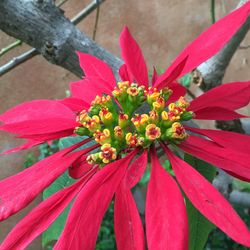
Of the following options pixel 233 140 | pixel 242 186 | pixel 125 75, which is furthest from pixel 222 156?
pixel 242 186

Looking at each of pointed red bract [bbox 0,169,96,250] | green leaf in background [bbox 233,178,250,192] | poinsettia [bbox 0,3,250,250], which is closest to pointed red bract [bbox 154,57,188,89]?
poinsettia [bbox 0,3,250,250]

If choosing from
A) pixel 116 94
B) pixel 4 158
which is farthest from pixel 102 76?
pixel 4 158

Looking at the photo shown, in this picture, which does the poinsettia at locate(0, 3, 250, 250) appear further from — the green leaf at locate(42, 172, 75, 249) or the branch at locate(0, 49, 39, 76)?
the branch at locate(0, 49, 39, 76)

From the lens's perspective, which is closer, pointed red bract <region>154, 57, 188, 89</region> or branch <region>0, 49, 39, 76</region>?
pointed red bract <region>154, 57, 188, 89</region>

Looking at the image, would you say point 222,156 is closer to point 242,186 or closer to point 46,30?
point 46,30

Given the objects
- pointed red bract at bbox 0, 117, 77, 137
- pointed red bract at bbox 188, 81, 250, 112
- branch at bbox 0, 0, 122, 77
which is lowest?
pointed red bract at bbox 188, 81, 250, 112

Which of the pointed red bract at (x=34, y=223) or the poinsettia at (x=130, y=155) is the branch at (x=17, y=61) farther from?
the pointed red bract at (x=34, y=223)
